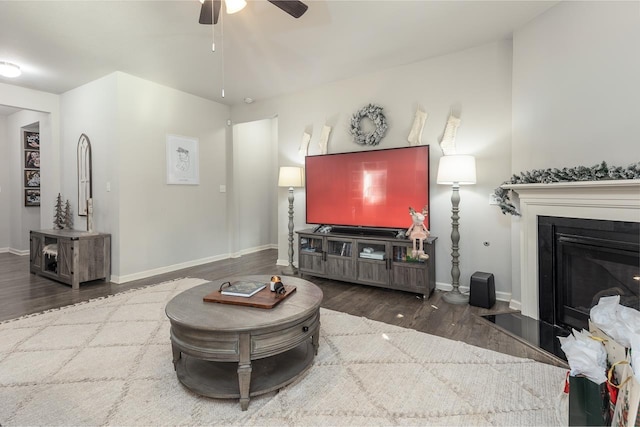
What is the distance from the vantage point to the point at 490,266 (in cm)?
338

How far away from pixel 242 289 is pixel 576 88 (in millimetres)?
2893

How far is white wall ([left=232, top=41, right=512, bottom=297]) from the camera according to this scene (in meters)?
3.28

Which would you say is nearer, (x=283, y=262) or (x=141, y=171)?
(x=141, y=171)

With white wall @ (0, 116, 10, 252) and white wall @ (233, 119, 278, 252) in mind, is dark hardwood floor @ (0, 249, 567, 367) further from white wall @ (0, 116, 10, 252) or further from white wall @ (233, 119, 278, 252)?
white wall @ (0, 116, 10, 252)

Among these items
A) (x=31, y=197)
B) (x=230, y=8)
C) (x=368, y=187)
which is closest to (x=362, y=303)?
(x=368, y=187)

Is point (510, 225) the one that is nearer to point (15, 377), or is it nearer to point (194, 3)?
point (194, 3)

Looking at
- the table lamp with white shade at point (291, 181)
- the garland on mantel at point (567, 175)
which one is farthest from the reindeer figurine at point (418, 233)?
the table lamp with white shade at point (291, 181)

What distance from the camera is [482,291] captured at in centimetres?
309

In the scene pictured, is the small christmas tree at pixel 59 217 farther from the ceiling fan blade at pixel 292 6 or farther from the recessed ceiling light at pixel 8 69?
the ceiling fan blade at pixel 292 6

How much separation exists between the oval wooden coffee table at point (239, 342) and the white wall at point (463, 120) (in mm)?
2210

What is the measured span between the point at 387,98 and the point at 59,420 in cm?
400

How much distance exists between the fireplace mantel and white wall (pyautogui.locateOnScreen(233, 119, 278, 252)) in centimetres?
433

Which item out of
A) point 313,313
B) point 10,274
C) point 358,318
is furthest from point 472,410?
point 10,274

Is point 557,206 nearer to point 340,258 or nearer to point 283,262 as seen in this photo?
point 340,258
